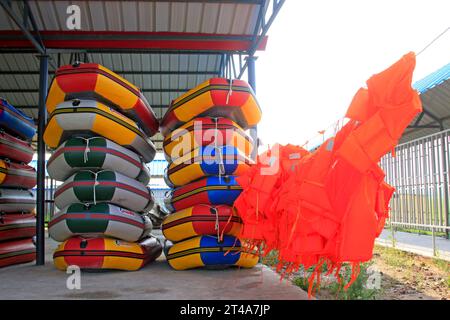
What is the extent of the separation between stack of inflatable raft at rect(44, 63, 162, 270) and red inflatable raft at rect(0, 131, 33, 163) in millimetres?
795

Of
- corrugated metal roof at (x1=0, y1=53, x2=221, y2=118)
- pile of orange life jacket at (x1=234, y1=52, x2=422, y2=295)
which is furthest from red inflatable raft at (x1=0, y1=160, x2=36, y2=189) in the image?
pile of orange life jacket at (x1=234, y1=52, x2=422, y2=295)

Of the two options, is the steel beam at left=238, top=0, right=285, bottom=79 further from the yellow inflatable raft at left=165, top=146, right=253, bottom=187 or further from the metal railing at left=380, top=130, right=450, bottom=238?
the metal railing at left=380, top=130, right=450, bottom=238

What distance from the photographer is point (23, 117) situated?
6.14 meters

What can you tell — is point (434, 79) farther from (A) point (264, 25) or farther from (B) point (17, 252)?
(B) point (17, 252)

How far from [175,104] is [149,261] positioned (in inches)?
78.6

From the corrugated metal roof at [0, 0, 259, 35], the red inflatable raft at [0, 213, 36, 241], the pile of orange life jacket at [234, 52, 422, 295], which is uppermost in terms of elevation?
the corrugated metal roof at [0, 0, 259, 35]

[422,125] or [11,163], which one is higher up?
[422,125]

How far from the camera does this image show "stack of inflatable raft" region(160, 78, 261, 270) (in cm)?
470

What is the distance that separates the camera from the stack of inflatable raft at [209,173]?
470 centimetres

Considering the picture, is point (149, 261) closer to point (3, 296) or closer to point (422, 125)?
point (3, 296)

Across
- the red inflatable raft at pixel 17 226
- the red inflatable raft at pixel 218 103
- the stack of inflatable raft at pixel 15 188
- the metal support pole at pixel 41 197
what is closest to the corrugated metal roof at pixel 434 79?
the red inflatable raft at pixel 218 103

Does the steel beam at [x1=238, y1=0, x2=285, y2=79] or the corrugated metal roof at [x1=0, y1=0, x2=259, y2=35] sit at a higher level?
the corrugated metal roof at [x1=0, y1=0, x2=259, y2=35]

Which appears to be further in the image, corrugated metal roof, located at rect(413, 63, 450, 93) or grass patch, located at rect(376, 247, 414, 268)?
corrugated metal roof, located at rect(413, 63, 450, 93)
